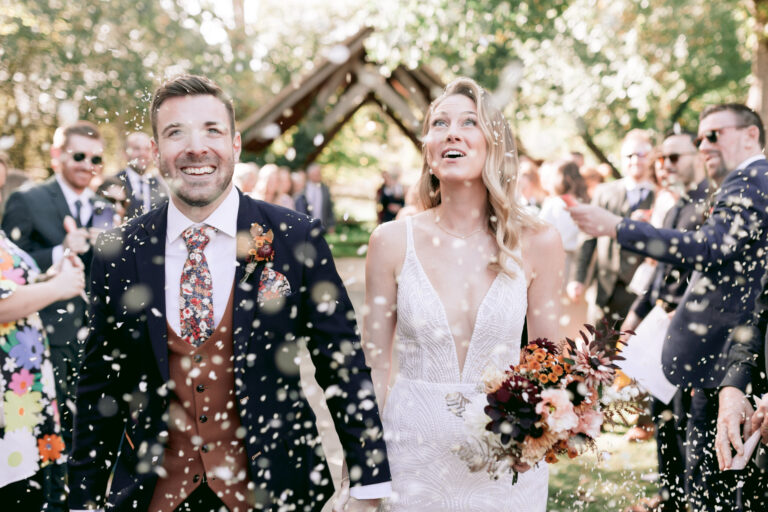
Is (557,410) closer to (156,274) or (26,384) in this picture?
(156,274)

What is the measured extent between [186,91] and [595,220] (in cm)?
232

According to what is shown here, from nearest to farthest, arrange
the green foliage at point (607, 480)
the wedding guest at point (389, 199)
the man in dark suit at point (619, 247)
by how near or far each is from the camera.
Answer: the green foliage at point (607, 480) → the man in dark suit at point (619, 247) → the wedding guest at point (389, 199)

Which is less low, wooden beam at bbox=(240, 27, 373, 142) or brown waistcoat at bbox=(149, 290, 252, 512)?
wooden beam at bbox=(240, 27, 373, 142)

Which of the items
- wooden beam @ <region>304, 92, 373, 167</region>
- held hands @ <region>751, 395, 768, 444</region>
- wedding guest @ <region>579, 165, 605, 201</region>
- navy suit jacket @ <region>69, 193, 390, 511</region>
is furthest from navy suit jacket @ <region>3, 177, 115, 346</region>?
wooden beam @ <region>304, 92, 373, 167</region>

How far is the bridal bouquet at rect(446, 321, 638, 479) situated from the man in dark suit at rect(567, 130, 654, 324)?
4632 millimetres

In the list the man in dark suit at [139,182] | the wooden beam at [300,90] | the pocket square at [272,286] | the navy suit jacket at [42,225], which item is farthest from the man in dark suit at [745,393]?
the wooden beam at [300,90]

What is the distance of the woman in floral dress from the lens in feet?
12.2

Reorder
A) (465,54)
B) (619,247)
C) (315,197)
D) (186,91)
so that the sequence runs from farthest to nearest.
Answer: (315,197) < (465,54) < (619,247) < (186,91)

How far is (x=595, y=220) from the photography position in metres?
4.16

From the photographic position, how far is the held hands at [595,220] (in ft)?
13.6

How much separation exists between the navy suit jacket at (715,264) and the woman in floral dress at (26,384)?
2864mm

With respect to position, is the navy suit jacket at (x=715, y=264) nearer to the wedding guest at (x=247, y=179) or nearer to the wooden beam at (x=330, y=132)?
the wedding guest at (x=247, y=179)

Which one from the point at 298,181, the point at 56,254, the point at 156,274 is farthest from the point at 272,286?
the point at 298,181

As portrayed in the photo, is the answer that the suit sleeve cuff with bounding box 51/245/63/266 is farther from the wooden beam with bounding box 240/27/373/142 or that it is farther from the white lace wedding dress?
the wooden beam with bounding box 240/27/373/142
